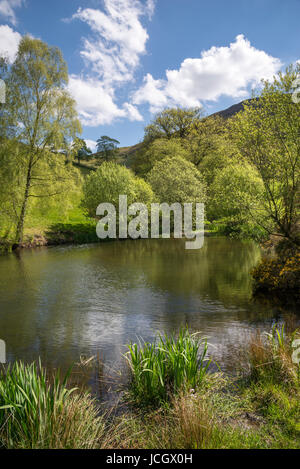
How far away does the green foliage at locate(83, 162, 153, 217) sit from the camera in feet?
137

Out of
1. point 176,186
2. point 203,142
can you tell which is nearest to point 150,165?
point 203,142

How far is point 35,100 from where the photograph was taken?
3081cm

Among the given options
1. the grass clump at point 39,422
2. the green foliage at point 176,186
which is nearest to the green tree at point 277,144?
the grass clump at point 39,422

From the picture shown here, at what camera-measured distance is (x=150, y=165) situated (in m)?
66.4

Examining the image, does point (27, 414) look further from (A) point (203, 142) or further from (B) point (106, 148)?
(B) point (106, 148)

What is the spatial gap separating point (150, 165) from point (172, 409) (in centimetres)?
6356

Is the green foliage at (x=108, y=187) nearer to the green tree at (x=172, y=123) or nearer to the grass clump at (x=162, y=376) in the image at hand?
the green tree at (x=172, y=123)

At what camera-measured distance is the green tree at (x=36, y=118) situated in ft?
97.9

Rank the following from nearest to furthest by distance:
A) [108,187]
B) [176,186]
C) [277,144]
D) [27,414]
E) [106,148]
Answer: [27,414], [277,144], [108,187], [176,186], [106,148]

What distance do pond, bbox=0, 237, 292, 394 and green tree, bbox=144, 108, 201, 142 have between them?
170ft

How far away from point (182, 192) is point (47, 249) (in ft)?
81.8

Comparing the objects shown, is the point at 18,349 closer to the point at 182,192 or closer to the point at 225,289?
the point at 225,289

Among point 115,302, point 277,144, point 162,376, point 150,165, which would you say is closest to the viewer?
point 162,376

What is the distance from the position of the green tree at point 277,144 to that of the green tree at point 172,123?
58596 millimetres
